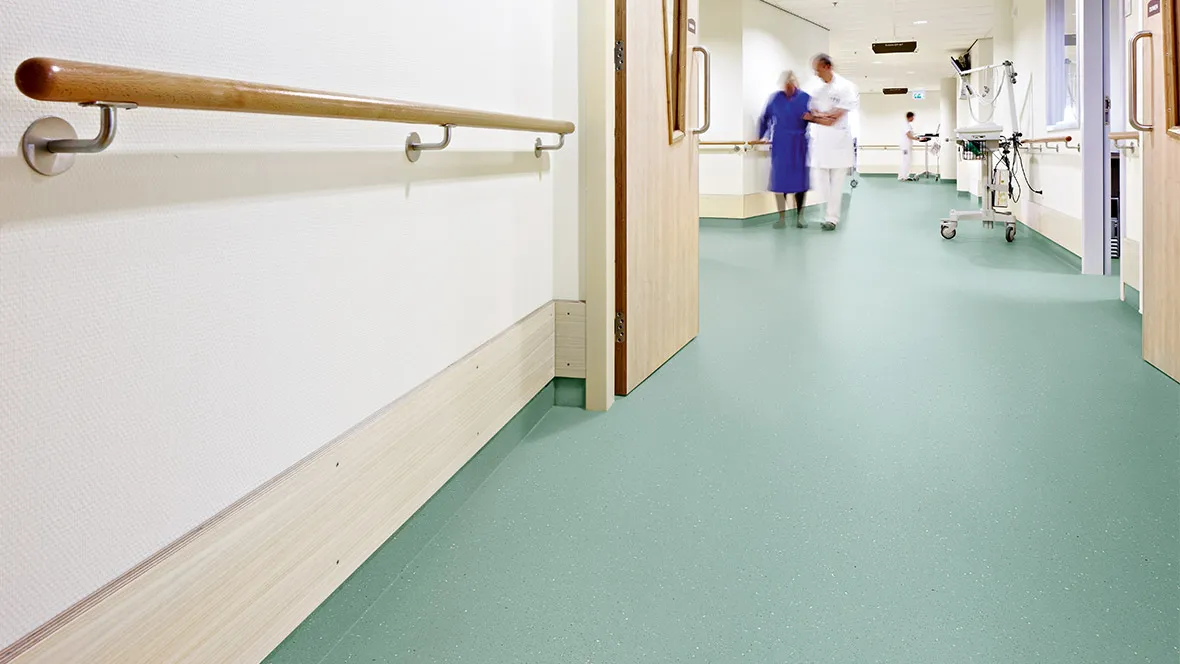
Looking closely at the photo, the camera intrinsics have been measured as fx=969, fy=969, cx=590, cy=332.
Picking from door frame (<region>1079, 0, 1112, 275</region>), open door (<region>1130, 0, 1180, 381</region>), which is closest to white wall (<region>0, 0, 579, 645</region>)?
open door (<region>1130, 0, 1180, 381</region>)

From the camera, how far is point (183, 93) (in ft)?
3.77

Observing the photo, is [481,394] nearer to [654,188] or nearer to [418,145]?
[418,145]

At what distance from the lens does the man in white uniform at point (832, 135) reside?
1055cm

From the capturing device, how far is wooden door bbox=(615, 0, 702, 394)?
3475 mm

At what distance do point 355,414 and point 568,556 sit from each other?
1.94 feet

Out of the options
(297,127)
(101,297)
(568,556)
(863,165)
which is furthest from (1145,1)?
(863,165)

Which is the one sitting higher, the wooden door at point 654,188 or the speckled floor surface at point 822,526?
the wooden door at point 654,188

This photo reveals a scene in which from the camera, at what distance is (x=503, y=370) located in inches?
110

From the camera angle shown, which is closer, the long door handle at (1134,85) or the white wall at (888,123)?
the long door handle at (1134,85)

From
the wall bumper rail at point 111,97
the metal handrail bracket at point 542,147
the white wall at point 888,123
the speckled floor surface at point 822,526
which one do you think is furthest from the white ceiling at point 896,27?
the wall bumper rail at point 111,97

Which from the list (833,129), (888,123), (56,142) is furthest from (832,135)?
(888,123)

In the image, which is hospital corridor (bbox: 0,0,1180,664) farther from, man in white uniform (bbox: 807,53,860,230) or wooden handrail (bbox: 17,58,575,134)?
man in white uniform (bbox: 807,53,860,230)

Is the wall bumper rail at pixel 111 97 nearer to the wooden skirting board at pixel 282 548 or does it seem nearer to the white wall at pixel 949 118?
the wooden skirting board at pixel 282 548

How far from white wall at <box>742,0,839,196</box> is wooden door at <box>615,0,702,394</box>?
25.2ft
